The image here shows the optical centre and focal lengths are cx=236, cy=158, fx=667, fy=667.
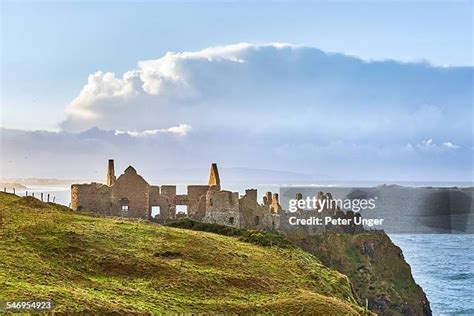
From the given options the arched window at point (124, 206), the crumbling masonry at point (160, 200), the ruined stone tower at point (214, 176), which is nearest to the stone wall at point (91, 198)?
the crumbling masonry at point (160, 200)

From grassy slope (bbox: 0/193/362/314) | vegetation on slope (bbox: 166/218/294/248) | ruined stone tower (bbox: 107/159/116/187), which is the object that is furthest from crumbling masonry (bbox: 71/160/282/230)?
grassy slope (bbox: 0/193/362/314)

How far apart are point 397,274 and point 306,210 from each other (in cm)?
2492

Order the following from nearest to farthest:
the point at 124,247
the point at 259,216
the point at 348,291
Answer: the point at 124,247 → the point at 348,291 → the point at 259,216

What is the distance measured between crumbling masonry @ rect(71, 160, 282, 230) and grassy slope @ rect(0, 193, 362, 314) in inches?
654

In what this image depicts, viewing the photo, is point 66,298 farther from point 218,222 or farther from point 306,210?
point 306,210

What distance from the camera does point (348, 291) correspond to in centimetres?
4766

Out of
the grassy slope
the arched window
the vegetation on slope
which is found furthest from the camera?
the arched window

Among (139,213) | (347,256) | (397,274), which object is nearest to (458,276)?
(397,274)

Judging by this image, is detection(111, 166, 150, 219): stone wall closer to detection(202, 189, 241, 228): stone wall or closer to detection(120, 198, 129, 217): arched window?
detection(120, 198, 129, 217): arched window

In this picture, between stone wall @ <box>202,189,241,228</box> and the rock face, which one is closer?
stone wall @ <box>202,189,241,228</box>

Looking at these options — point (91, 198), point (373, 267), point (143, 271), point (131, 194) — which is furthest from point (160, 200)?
point (373, 267)

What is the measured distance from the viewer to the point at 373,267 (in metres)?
102

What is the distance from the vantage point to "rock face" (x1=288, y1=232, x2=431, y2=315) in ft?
304

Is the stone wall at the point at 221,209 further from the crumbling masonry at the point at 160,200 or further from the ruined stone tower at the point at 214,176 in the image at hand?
the ruined stone tower at the point at 214,176
